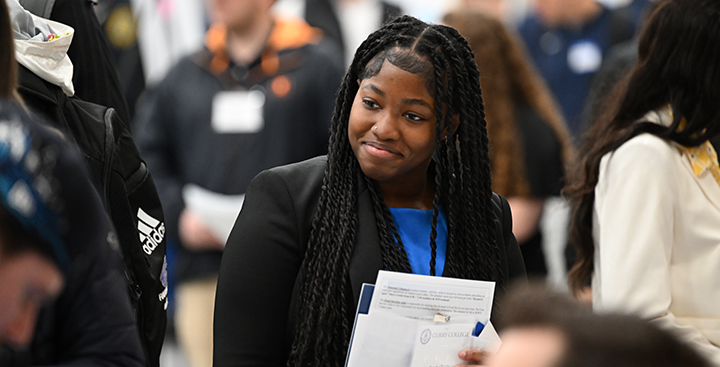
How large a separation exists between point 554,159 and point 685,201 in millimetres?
1517

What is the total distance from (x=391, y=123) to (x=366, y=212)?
0.75 ft

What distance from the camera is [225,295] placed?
2.07 metres

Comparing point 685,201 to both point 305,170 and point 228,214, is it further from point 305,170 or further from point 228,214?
point 228,214

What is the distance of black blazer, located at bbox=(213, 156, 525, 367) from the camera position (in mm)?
2055

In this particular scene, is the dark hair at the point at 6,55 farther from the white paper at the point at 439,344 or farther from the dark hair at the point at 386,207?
the white paper at the point at 439,344

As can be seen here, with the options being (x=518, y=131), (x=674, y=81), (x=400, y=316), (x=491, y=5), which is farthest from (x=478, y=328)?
(x=491, y=5)

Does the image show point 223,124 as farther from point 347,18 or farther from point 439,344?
point 347,18

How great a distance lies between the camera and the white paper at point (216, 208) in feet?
13.4

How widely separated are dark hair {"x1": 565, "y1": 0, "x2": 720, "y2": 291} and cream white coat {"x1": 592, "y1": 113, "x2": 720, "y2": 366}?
0.29 feet

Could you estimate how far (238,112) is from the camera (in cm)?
432

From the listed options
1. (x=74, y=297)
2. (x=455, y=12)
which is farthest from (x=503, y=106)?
(x=74, y=297)

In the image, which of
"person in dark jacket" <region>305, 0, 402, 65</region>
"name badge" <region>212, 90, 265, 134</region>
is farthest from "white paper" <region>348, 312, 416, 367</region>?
"person in dark jacket" <region>305, 0, 402, 65</region>

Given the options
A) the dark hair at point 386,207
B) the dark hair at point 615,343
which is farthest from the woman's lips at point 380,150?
the dark hair at point 615,343

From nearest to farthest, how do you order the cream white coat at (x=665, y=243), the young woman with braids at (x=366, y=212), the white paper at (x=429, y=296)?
the white paper at (x=429, y=296), the young woman with braids at (x=366, y=212), the cream white coat at (x=665, y=243)
